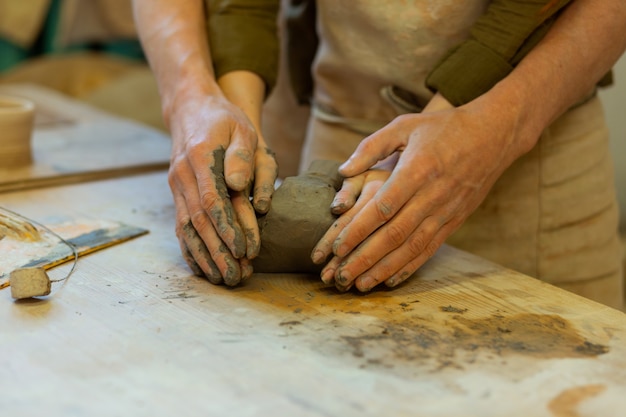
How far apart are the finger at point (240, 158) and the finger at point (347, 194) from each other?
16 cm

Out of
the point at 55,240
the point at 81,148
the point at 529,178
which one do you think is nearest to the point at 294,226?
the point at 55,240

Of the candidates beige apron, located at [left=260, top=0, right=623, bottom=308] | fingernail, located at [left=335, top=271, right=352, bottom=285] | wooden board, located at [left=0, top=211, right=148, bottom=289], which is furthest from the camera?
beige apron, located at [left=260, top=0, right=623, bottom=308]

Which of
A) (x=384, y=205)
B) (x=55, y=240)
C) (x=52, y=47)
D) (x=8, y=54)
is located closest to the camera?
(x=384, y=205)

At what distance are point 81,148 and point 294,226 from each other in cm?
109

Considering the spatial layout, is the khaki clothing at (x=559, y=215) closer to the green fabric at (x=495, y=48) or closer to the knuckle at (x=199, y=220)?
the green fabric at (x=495, y=48)

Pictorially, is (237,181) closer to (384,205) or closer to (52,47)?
(384,205)

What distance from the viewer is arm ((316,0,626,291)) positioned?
4.34 ft

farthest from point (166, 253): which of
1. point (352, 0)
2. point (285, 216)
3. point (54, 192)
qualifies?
point (352, 0)

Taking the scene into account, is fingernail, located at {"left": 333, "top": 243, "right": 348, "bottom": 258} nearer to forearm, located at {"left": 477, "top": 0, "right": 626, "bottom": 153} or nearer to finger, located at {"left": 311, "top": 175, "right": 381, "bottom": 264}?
finger, located at {"left": 311, "top": 175, "right": 381, "bottom": 264}

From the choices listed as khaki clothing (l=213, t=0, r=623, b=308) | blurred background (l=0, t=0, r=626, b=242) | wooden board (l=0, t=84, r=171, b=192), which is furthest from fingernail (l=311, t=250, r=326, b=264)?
blurred background (l=0, t=0, r=626, b=242)

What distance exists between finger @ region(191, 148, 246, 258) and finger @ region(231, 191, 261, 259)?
0.01m

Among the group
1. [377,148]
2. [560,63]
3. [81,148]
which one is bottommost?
[81,148]

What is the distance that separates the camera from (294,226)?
137 cm

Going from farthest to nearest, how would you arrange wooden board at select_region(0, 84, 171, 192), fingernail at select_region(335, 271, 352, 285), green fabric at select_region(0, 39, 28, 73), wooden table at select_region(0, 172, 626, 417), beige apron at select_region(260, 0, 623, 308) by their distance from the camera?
green fabric at select_region(0, 39, 28, 73) → wooden board at select_region(0, 84, 171, 192) → beige apron at select_region(260, 0, 623, 308) → fingernail at select_region(335, 271, 352, 285) → wooden table at select_region(0, 172, 626, 417)
